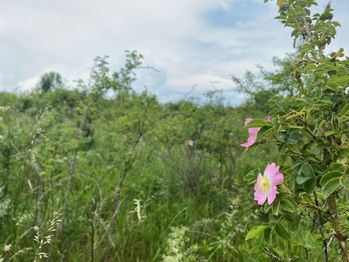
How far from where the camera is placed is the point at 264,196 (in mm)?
1385

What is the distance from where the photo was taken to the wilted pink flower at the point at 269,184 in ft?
4.44

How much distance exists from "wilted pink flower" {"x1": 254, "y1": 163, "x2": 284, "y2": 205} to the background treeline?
387mm

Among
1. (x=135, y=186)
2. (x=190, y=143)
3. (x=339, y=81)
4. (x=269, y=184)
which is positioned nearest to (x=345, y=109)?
(x=339, y=81)

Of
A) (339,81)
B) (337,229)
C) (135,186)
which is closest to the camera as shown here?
(339,81)

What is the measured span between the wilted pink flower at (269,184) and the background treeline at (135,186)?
0.39 meters

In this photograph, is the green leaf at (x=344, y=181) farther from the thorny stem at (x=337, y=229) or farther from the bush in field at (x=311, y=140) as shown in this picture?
the thorny stem at (x=337, y=229)

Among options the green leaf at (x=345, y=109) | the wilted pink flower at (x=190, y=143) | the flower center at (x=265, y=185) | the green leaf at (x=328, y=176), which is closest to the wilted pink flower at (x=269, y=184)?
the flower center at (x=265, y=185)

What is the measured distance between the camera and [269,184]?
53.7 inches

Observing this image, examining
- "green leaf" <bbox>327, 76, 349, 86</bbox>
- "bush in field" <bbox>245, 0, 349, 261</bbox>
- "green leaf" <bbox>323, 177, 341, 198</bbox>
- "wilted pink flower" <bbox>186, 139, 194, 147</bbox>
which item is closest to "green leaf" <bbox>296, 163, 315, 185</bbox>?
"bush in field" <bbox>245, 0, 349, 261</bbox>

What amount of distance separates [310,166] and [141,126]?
2865 mm

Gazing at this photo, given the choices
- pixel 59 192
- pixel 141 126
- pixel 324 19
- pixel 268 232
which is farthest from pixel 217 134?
pixel 268 232

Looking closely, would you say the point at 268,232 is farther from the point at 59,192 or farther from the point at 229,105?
the point at 229,105

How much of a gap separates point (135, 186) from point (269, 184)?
112 inches

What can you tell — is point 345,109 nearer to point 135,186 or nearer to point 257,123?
point 257,123
